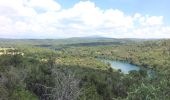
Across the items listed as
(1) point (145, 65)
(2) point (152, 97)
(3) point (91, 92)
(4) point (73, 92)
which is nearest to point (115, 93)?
(3) point (91, 92)

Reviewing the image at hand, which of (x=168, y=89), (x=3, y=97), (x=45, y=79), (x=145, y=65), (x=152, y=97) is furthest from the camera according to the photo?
(x=145, y=65)

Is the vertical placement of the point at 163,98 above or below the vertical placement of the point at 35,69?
above

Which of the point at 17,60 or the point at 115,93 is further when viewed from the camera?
the point at 17,60

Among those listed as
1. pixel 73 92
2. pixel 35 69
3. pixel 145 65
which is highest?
pixel 73 92

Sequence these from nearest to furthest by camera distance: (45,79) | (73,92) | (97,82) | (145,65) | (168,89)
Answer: (168,89) < (73,92) < (45,79) < (97,82) < (145,65)

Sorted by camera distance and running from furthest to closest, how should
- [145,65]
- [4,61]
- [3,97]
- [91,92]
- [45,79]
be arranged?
[145,65] → [4,61] → [45,79] → [91,92] → [3,97]

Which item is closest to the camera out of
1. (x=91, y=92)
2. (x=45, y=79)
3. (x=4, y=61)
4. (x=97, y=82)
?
(x=91, y=92)

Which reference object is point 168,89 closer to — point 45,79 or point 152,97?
point 152,97

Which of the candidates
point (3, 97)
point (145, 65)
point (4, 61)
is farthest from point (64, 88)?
point (145, 65)

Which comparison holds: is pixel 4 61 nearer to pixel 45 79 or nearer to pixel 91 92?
pixel 45 79

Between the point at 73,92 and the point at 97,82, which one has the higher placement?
the point at 73,92
